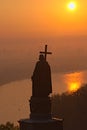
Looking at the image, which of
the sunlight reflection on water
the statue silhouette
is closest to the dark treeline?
the sunlight reflection on water

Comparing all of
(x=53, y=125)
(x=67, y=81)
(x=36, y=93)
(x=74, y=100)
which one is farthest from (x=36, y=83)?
(x=67, y=81)

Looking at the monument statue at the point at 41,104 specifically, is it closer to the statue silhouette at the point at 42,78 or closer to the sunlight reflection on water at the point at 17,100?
the statue silhouette at the point at 42,78

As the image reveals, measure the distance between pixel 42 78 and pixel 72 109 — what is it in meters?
37.0

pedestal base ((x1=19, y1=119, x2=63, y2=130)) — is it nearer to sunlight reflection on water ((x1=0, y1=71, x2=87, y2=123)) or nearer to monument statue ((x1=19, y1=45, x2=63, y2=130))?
monument statue ((x1=19, y1=45, x2=63, y2=130))

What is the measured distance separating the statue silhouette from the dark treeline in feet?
106

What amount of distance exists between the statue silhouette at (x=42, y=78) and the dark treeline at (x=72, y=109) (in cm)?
3246

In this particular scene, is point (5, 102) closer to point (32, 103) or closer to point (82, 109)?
point (82, 109)

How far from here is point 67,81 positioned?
9831 cm

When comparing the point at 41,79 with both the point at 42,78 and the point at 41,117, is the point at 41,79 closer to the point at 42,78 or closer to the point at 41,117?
the point at 42,78

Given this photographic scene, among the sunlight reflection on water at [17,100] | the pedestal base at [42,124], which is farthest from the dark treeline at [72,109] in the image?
the pedestal base at [42,124]

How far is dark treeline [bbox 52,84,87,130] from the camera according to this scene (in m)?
57.3

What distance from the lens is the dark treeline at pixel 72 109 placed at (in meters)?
57.3

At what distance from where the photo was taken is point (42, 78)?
77.6ft

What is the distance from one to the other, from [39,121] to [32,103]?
890 mm
